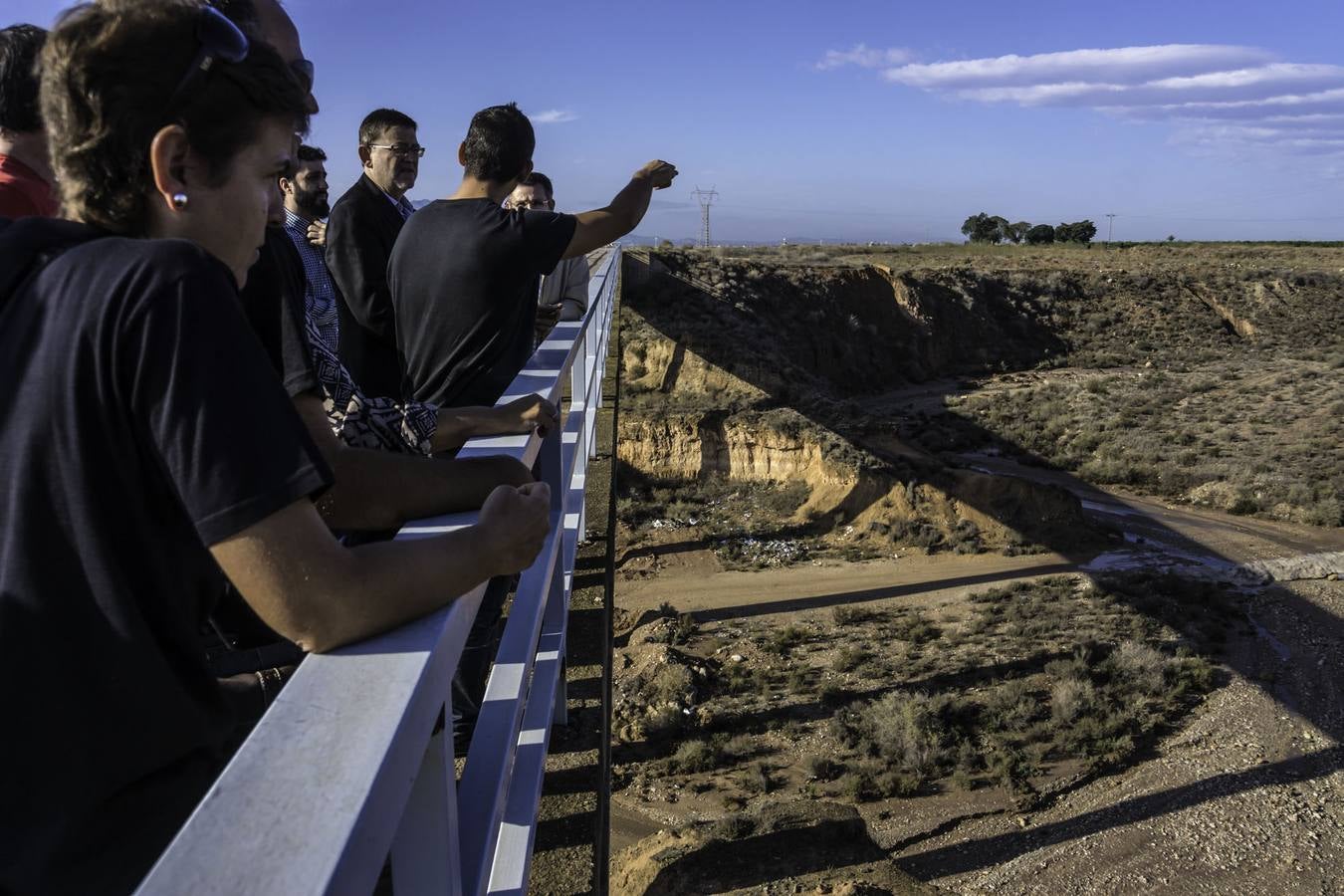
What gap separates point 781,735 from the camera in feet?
31.0

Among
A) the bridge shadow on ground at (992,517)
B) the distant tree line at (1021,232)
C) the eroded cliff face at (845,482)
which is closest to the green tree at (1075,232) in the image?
→ the distant tree line at (1021,232)

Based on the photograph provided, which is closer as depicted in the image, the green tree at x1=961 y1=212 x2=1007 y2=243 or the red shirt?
the red shirt

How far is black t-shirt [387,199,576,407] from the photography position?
305cm

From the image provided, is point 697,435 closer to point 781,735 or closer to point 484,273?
point 781,735

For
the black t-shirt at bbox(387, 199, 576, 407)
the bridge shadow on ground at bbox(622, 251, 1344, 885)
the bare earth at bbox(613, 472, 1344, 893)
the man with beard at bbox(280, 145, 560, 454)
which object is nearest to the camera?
the man with beard at bbox(280, 145, 560, 454)

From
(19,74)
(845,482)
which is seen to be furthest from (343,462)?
(845,482)

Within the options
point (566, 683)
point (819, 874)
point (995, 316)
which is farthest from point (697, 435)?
point (995, 316)

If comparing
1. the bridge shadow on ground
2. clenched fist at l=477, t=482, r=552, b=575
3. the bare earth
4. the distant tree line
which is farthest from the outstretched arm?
the distant tree line

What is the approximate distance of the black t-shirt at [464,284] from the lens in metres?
3.05

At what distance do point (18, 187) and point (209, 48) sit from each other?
1442 mm

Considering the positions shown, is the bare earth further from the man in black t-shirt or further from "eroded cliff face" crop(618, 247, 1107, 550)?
the man in black t-shirt

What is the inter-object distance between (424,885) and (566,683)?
255 centimetres

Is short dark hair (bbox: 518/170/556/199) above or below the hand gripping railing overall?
above

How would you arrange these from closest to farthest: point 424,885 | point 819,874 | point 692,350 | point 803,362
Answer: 1. point 424,885
2. point 819,874
3. point 692,350
4. point 803,362
